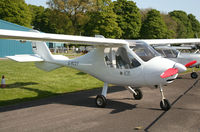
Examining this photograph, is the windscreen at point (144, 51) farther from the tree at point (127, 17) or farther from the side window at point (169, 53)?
the tree at point (127, 17)

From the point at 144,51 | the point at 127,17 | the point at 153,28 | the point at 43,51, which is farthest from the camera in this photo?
the point at 153,28

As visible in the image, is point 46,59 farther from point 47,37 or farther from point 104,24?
point 104,24

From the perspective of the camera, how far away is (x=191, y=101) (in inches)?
335

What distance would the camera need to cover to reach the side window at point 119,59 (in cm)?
737

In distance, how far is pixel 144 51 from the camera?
7406 millimetres

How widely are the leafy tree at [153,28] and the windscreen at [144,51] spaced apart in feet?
191

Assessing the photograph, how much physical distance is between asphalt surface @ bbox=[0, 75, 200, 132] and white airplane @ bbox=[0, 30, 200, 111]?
0.58 meters

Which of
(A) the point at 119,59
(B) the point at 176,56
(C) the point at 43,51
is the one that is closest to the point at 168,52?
(B) the point at 176,56

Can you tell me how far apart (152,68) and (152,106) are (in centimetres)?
175

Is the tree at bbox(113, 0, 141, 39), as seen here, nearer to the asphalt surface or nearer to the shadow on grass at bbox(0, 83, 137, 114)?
the shadow on grass at bbox(0, 83, 137, 114)

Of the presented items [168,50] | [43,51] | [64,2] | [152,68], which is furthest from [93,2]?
[152,68]

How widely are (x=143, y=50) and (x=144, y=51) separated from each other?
0.19 feet

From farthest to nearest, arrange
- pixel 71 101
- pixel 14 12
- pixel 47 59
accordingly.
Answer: pixel 14 12 → pixel 47 59 → pixel 71 101

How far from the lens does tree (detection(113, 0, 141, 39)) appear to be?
5566 cm
